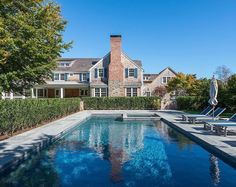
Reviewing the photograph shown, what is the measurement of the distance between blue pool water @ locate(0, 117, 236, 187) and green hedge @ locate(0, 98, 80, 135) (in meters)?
2.70

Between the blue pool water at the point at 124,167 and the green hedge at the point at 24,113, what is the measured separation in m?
2.70

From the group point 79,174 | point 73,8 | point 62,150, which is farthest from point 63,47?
point 79,174

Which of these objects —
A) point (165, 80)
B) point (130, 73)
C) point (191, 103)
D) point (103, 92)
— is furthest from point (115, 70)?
point (165, 80)

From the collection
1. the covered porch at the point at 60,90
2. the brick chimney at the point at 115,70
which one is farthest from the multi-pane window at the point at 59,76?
the brick chimney at the point at 115,70

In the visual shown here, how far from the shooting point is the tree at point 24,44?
1334 cm

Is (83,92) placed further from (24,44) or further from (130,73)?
(24,44)

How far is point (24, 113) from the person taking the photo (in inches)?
606

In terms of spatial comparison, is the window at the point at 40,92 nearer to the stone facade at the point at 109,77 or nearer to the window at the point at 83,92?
the stone facade at the point at 109,77

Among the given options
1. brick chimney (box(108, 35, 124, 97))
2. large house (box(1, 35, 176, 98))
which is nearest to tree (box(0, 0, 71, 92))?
brick chimney (box(108, 35, 124, 97))

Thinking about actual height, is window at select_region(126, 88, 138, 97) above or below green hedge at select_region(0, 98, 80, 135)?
above

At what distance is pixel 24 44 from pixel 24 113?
4.23 metres

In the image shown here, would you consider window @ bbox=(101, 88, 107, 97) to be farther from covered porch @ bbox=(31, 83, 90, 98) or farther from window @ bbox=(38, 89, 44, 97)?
window @ bbox=(38, 89, 44, 97)

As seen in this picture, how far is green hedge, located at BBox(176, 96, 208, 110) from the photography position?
117 feet

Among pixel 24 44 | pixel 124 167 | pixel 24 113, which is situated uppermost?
pixel 24 44
